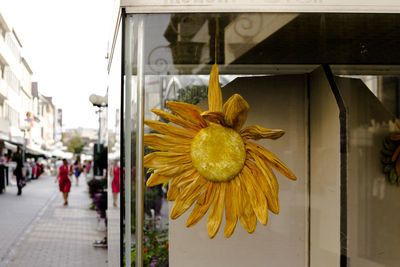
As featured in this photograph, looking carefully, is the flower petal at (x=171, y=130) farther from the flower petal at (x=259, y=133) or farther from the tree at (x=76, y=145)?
the tree at (x=76, y=145)

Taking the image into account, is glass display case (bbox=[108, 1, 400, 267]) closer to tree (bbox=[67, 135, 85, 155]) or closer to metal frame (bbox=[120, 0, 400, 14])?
metal frame (bbox=[120, 0, 400, 14])

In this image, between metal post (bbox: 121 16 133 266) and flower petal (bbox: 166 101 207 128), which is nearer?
metal post (bbox: 121 16 133 266)

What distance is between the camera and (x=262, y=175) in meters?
2.35

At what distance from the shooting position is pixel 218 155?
235 cm

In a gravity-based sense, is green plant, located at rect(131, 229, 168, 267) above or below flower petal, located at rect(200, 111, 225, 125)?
below

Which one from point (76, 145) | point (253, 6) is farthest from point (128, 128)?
point (76, 145)

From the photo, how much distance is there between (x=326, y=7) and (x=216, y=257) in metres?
1.54

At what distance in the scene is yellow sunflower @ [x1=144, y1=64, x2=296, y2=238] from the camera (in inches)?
92.1

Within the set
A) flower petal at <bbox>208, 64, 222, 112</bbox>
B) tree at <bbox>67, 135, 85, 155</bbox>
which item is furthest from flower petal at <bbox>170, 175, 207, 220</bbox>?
tree at <bbox>67, 135, 85, 155</bbox>

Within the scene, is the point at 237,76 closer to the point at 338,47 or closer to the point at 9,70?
the point at 338,47

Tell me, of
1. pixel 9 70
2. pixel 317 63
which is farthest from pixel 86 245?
pixel 9 70

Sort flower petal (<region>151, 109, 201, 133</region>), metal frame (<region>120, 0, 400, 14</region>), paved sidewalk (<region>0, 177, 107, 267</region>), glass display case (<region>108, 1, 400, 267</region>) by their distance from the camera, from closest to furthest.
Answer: metal frame (<region>120, 0, 400, 14</region>)
glass display case (<region>108, 1, 400, 267</region>)
flower petal (<region>151, 109, 201, 133</region>)
paved sidewalk (<region>0, 177, 107, 267</region>)

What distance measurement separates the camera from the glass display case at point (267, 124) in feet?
7.46

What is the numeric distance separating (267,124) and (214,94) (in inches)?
18.7
